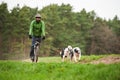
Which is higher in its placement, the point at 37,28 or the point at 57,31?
the point at 37,28

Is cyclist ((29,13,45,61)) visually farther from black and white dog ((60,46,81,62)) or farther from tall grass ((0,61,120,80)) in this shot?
black and white dog ((60,46,81,62))

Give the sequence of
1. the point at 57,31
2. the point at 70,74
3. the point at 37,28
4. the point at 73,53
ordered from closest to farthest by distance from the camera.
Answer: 1. the point at 70,74
2. the point at 37,28
3. the point at 73,53
4. the point at 57,31

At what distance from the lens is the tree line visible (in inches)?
2379

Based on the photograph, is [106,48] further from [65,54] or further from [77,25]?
[65,54]

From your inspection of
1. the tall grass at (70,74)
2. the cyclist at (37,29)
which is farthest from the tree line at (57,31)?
the tall grass at (70,74)

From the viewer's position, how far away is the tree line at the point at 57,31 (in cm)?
6044

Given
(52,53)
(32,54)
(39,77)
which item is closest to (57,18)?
(52,53)

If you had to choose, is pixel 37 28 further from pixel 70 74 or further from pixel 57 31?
pixel 57 31

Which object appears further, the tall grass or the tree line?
the tree line

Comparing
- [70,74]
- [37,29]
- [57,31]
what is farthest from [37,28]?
[57,31]

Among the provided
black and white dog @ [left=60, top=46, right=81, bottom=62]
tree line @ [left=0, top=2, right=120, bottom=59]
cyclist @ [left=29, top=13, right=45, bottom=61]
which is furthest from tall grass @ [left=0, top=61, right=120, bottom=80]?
tree line @ [left=0, top=2, right=120, bottom=59]

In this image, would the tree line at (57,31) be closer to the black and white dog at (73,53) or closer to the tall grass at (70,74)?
the black and white dog at (73,53)

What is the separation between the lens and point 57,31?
7188cm

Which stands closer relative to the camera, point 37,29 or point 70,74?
point 70,74
